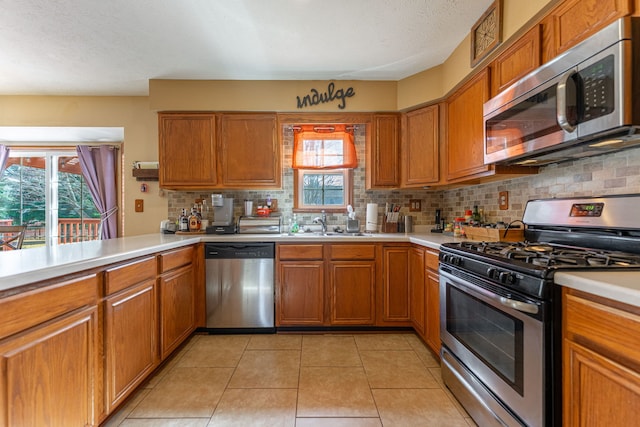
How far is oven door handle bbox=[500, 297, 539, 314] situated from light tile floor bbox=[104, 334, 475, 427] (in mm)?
779

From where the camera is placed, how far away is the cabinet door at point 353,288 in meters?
2.55

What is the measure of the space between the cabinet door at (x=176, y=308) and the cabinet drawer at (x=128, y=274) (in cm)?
18

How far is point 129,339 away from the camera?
1.59 m

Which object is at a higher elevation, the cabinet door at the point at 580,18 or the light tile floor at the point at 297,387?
the cabinet door at the point at 580,18

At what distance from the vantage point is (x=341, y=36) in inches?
84.8

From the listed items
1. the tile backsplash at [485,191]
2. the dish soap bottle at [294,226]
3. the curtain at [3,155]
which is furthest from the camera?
the curtain at [3,155]

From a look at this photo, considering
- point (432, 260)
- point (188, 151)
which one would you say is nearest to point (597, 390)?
point (432, 260)

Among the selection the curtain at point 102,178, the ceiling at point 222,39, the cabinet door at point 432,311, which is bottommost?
the cabinet door at point 432,311

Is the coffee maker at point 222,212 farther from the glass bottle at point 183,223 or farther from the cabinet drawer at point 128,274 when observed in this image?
the cabinet drawer at point 128,274

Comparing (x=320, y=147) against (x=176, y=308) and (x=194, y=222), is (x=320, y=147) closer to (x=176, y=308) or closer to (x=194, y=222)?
(x=194, y=222)

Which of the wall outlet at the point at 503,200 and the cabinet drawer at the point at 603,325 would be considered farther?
the wall outlet at the point at 503,200

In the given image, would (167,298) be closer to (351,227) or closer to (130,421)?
(130,421)

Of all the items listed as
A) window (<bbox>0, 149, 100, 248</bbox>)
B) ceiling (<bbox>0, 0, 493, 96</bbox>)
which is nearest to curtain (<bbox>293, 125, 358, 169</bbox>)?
ceiling (<bbox>0, 0, 493, 96</bbox>)

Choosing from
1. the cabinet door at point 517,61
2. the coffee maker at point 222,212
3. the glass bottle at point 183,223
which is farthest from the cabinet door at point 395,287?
the glass bottle at point 183,223
